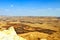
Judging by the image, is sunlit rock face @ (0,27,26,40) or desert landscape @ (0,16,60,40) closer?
sunlit rock face @ (0,27,26,40)

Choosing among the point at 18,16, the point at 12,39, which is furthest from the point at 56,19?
the point at 12,39

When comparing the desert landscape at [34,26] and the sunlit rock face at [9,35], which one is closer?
the sunlit rock face at [9,35]

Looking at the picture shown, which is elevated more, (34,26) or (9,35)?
(34,26)

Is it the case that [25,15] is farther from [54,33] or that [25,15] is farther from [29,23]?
[54,33]
